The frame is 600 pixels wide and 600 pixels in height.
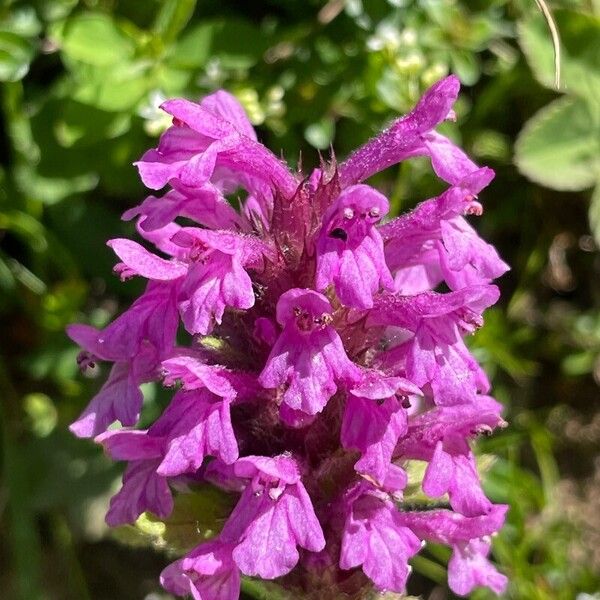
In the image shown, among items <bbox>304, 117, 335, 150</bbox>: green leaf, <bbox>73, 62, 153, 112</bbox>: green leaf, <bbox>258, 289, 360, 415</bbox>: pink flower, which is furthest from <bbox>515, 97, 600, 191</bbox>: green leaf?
<bbox>258, 289, 360, 415</bbox>: pink flower

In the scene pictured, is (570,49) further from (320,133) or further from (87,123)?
(87,123)

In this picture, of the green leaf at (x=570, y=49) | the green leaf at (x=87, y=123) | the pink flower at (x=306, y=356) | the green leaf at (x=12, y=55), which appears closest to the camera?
the pink flower at (x=306, y=356)

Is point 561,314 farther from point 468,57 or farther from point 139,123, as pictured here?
point 139,123

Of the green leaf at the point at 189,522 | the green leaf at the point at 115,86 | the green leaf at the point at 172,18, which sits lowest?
the green leaf at the point at 189,522

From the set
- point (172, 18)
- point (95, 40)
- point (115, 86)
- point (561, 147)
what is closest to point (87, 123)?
point (115, 86)

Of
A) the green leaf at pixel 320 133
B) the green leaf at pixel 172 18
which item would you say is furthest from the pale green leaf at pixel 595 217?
the green leaf at pixel 172 18

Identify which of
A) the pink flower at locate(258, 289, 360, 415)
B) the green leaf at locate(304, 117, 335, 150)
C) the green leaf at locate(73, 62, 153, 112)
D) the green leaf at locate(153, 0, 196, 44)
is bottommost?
the green leaf at locate(304, 117, 335, 150)

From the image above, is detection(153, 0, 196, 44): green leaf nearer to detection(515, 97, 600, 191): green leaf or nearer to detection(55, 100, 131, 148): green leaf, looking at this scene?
detection(55, 100, 131, 148): green leaf

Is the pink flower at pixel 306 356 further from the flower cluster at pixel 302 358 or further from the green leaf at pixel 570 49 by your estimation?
the green leaf at pixel 570 49
